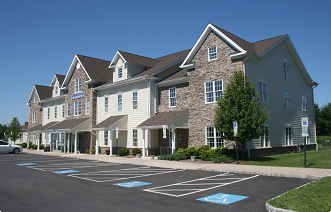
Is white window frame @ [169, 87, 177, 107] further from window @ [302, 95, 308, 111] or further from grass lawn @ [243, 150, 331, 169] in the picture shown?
window @ [302, 95, 308, 111]

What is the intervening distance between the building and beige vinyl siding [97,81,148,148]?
0.32ft

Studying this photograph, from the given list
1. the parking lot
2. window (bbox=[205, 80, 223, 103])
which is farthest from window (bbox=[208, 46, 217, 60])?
the parking lot

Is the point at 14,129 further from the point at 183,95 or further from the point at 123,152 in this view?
the point at 183,95

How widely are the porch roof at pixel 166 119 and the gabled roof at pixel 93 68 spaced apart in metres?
10.8

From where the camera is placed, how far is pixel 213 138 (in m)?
23.6

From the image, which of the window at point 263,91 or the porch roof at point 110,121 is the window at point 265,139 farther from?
the porch roof at point 110,121

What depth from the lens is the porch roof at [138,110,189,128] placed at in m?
24.9

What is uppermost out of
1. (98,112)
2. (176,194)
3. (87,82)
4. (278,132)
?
(87,82)

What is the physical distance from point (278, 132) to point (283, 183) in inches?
562

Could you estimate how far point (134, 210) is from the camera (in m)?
8.20

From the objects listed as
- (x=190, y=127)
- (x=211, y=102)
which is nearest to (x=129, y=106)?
(x=190, y=127)

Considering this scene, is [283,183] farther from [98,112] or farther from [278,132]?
[98,112]

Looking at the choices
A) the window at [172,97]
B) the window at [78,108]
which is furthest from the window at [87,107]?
the window at [172,97]

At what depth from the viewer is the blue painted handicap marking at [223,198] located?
9.30 m
